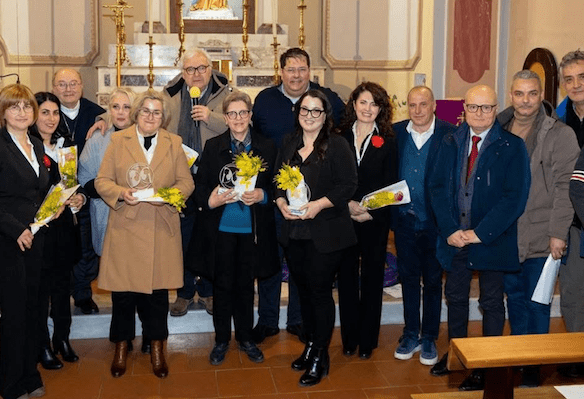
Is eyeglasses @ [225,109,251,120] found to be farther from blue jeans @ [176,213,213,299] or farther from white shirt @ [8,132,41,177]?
white shirt @ [8,132,41,177]

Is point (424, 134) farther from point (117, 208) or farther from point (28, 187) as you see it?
point (28, 187)

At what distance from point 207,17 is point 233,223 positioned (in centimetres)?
562

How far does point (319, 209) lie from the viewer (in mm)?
3963

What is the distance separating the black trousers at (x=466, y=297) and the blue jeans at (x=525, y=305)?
177mm

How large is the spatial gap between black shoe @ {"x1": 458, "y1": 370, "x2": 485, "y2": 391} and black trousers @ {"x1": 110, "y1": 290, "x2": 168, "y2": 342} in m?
1.70

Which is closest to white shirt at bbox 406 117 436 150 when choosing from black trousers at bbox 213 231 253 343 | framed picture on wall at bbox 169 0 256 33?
black trousers at bbox 213 231 253 343

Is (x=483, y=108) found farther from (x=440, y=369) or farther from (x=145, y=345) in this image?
(x=145, y=345)

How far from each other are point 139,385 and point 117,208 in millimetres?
998

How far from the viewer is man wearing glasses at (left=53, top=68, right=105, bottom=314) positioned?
4.68m

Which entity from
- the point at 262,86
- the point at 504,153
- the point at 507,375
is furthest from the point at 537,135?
the point at 262,86

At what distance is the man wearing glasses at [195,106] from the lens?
461 centimetres

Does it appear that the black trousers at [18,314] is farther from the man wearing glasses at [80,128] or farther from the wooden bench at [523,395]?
the wooden bench at [523,395]

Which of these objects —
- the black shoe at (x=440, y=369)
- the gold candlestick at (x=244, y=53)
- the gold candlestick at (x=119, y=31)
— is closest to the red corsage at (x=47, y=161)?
the black shoe at (x=440, y=369)

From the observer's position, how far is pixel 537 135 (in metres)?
3.98
